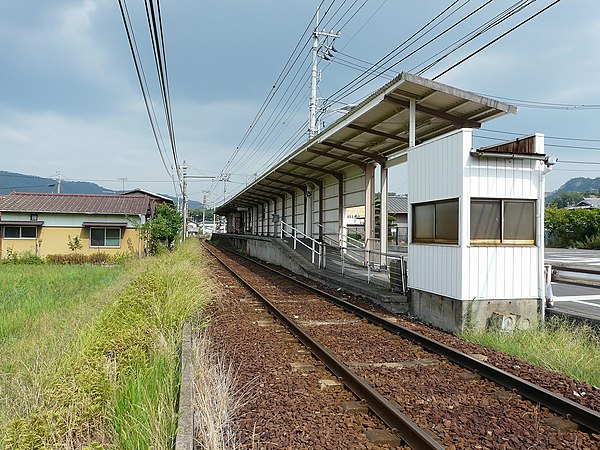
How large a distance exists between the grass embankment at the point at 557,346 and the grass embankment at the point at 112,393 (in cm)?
462

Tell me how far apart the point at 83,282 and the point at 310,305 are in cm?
837

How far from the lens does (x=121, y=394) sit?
4125mm

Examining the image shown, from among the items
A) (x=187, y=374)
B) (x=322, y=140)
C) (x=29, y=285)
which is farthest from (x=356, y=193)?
(x=187, y=374)

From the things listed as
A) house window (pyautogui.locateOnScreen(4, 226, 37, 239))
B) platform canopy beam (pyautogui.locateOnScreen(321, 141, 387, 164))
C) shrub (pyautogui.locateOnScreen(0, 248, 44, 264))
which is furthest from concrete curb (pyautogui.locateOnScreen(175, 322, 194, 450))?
house window (pyautogui.locateOnScreen(4, 226, 37, 239))

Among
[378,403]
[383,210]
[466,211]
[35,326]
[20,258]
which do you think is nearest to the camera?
[378,403]

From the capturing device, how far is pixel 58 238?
2608 centimetres

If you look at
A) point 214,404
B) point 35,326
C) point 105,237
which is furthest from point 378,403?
point 105,237

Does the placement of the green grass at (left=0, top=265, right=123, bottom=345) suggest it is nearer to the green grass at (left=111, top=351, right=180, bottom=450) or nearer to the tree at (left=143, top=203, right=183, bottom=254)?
the green grass at (left=111, top=351, right=180, bottom=450)

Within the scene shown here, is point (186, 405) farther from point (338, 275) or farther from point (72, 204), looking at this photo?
point (72, 204)

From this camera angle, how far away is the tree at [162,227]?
2706 centimetres

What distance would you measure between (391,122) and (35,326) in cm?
897

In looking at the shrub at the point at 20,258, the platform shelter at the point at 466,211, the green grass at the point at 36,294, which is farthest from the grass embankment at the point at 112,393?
the shrub at the point at 20,258

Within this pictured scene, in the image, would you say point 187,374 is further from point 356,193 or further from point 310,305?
point 356,193

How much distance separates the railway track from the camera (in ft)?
13.0
